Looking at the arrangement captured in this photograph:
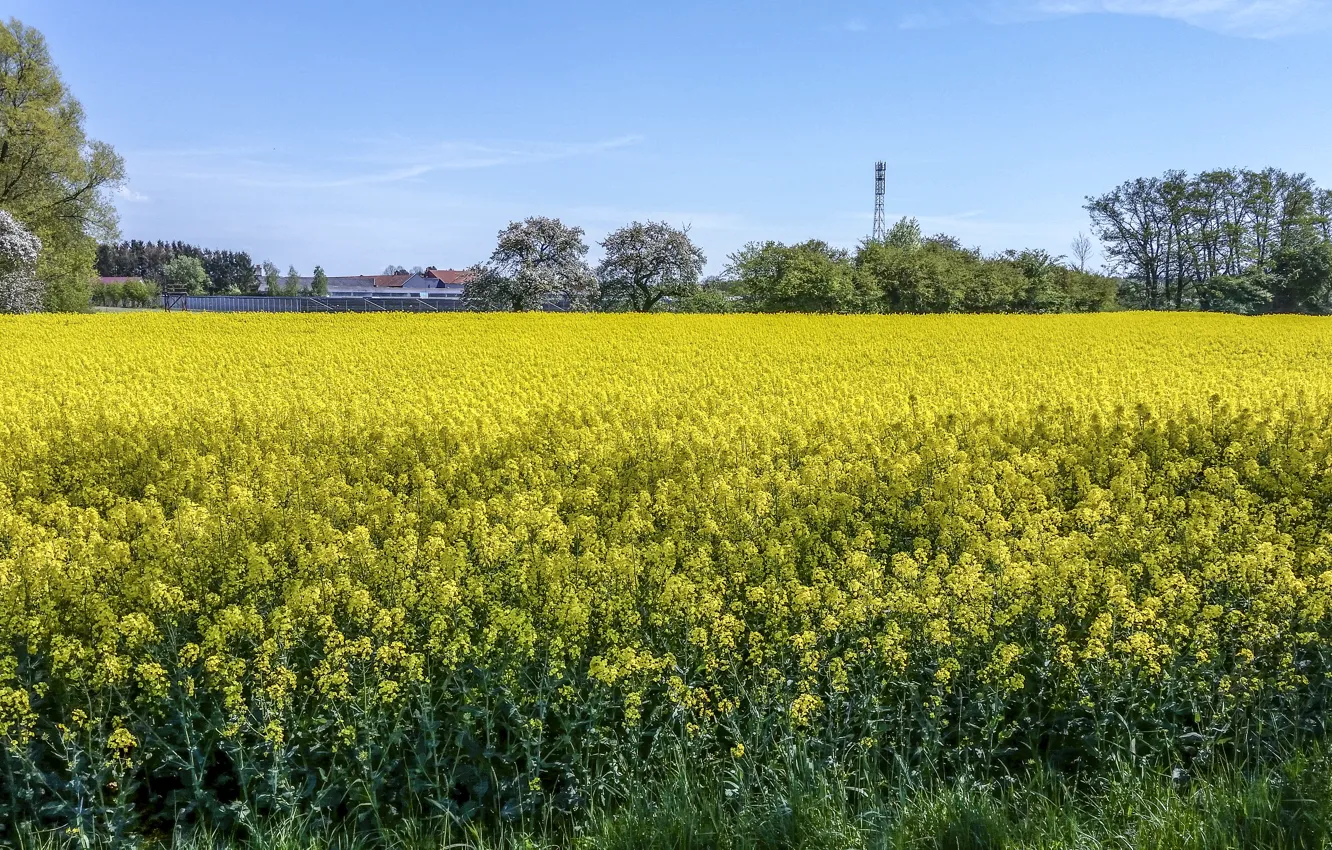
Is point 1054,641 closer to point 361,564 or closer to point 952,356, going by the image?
point 361,564

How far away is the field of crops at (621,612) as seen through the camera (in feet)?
15.4

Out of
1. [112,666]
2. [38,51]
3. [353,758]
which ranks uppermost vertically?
[38,51]

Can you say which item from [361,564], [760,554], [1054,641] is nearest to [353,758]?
[361,564]

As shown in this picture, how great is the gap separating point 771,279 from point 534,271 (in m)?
16.0

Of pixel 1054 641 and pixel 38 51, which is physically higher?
pixel 38 51

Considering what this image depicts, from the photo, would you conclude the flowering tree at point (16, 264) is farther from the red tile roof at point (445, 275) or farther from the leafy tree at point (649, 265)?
the red tile roof at point (445, 275)

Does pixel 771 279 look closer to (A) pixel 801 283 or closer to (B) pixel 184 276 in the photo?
(A) pixel 801 283

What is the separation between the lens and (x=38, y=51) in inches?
1957

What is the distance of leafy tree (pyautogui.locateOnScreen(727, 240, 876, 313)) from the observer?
50375 mm

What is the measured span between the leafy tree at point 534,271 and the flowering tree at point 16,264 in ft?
78.4

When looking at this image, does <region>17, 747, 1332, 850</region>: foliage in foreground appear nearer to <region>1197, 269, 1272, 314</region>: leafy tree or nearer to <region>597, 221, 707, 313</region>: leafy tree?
<region>597, 221, 707, 313</region>: leafy tree

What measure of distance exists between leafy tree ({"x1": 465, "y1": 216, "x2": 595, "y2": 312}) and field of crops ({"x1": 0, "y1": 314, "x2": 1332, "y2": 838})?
4877cm

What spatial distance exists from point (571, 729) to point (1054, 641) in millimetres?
2613

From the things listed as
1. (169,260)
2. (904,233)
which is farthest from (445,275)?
(904,233)
